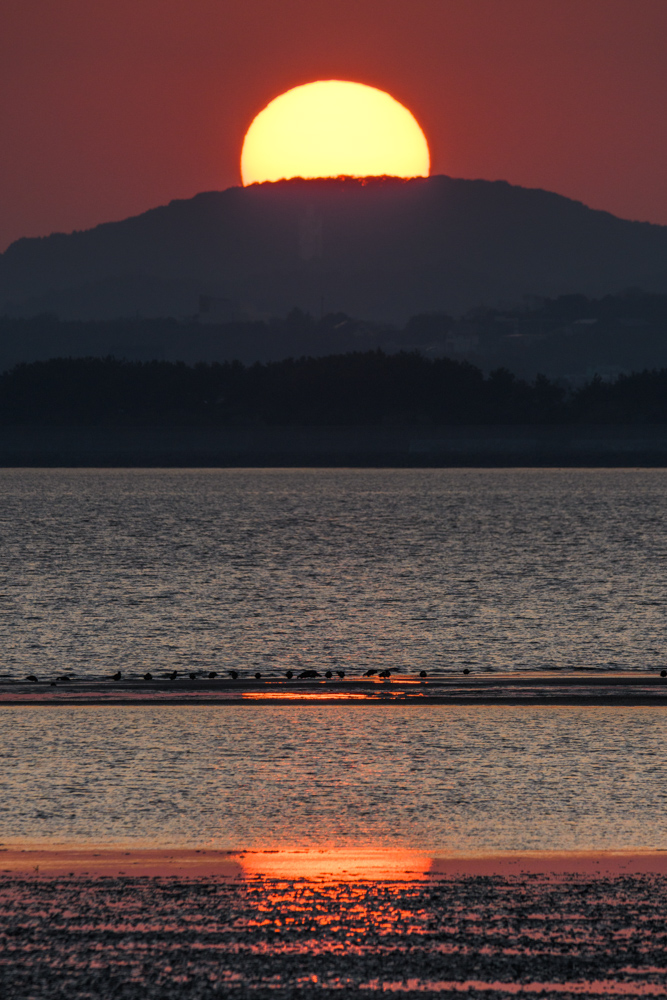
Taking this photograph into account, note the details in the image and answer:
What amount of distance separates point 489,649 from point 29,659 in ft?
26.4

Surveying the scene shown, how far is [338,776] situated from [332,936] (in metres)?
5.39

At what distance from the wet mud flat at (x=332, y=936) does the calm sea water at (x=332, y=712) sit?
1.46 meters

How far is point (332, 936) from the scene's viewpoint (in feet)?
27.1

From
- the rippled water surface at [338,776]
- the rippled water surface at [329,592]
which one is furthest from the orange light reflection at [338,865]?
the rippled water surface at [329,592]

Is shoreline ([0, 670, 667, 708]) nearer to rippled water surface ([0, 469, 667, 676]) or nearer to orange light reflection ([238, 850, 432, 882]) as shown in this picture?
rippled water surface ([0, 469, 667, 676])

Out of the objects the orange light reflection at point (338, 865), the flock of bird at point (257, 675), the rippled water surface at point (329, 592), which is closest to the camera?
the orange light reflection at point (338, 865)

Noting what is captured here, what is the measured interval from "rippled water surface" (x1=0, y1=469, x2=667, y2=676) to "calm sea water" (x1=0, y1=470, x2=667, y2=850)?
0.47 ft

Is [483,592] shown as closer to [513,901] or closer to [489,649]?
[489,649]

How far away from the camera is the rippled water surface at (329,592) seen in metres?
25.7

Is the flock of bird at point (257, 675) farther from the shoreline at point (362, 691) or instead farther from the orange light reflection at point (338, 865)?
the orange light reflection at point (338, 865)

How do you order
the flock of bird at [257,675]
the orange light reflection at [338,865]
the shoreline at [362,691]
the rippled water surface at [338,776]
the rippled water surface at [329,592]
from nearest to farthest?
the orange light reflection at [338,865] → the rippled water surface at [338,776] → the shoreline at [362,691] → the flock of bird at [257,675] → the rippled water surface at [329,592]

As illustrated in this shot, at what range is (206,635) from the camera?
28922 millimetres

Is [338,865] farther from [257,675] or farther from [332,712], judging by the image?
[257,675]

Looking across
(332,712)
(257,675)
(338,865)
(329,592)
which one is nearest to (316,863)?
(338,865)
